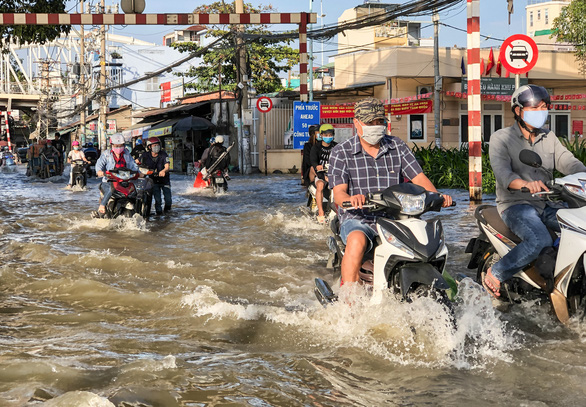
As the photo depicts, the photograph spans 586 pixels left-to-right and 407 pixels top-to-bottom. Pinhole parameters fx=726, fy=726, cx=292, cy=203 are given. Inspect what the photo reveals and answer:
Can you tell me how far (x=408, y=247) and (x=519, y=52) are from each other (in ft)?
23.7

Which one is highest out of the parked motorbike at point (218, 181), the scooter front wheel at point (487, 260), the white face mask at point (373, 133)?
the white face mask at point (373, 133)

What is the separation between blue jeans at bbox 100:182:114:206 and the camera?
1118 centimetres

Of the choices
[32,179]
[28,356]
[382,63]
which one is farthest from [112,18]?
[382,63]

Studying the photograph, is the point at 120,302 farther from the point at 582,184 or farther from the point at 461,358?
the point at 582,184

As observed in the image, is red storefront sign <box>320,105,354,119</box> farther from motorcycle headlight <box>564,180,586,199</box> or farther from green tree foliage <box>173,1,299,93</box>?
motorcycle headlight <box>564,180,586,199</box>

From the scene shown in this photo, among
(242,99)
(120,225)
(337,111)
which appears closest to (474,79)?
(120,225)

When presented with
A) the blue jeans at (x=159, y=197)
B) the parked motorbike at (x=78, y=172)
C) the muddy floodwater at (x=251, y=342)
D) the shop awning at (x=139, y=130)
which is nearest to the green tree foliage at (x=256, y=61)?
the shop awning at (x=139, y=130)

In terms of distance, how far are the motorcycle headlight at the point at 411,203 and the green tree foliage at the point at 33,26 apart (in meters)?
12.8

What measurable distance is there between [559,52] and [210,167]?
68.3 ft

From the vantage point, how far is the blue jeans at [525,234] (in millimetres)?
4746

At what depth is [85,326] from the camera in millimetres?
5016

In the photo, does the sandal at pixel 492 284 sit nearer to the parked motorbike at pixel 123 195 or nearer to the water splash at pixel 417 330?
the water splash at pixel 417 330

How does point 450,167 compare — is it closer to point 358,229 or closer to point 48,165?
point 358,229

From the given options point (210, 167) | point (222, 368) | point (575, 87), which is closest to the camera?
point (222, 368)
